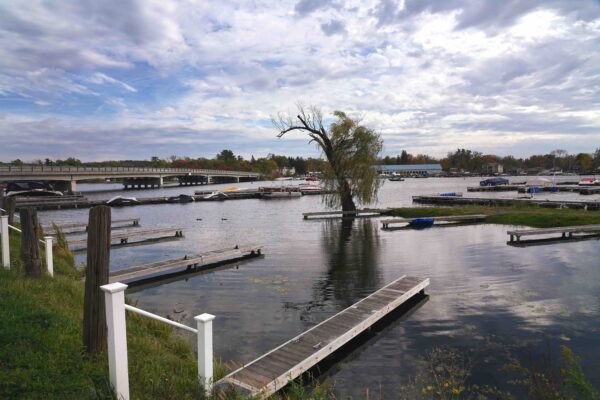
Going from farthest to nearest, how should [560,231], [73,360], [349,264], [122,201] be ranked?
1. [122,201]
2. [560,231]
3. [349,264]
4. [73,360]

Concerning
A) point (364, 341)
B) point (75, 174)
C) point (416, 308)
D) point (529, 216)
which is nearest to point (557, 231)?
point (529, 216)

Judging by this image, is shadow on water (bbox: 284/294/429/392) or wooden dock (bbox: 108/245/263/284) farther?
wooden dock (bbox: 108/245/263/284)

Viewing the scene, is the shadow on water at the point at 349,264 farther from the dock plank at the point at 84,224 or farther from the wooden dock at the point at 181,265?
the dock plank at the point at 84,224

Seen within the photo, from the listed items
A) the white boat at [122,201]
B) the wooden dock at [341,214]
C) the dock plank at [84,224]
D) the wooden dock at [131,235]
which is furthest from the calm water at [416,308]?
the white boat at [122,201]

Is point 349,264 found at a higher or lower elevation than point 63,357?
lower

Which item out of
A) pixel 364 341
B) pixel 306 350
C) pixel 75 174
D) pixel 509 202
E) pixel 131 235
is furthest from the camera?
pixel 75 174

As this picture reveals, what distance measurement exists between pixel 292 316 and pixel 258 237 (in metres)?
16.9

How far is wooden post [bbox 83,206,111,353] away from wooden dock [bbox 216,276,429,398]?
201cm

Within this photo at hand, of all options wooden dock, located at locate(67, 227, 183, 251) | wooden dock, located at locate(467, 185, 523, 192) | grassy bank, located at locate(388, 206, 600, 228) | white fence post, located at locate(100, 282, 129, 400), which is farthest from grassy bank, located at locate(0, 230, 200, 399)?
wooden dock, located at locate(467, 185, 523, 192)

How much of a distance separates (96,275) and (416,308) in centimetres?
981

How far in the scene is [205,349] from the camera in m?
5.11

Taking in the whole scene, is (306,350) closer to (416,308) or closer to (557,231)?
(416,308)

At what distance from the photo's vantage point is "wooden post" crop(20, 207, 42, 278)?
9.88m

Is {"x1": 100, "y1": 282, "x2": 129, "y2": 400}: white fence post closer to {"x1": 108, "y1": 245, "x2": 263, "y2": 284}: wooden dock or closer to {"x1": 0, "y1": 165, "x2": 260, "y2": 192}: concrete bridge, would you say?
{"x1": 108, "y1": 245, "x2": 263, "y2": 284}: wooden dock
